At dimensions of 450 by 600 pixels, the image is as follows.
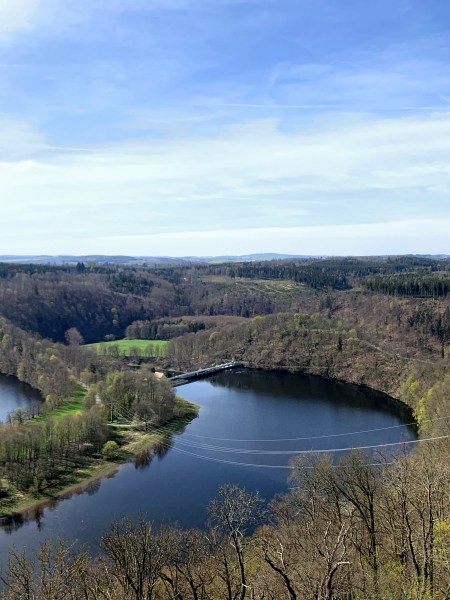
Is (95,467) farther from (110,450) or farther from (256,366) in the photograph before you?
(256,366)

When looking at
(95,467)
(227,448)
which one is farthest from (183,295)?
(95,467)

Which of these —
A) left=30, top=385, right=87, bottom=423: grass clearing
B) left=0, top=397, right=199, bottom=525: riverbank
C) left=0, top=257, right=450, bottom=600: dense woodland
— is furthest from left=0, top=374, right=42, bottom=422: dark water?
left=0, top=397, right=199, bottom=525: riverbank

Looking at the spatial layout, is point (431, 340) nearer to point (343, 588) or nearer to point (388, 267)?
point (343, 588)

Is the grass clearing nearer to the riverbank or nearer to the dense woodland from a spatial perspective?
the dense woodland

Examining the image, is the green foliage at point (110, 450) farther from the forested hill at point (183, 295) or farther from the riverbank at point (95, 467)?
the forested hill at point (183, 295)

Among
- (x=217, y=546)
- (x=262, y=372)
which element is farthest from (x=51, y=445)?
(x=262, y=372)

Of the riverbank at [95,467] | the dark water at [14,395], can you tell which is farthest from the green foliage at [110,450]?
the dark water at [14,395]
